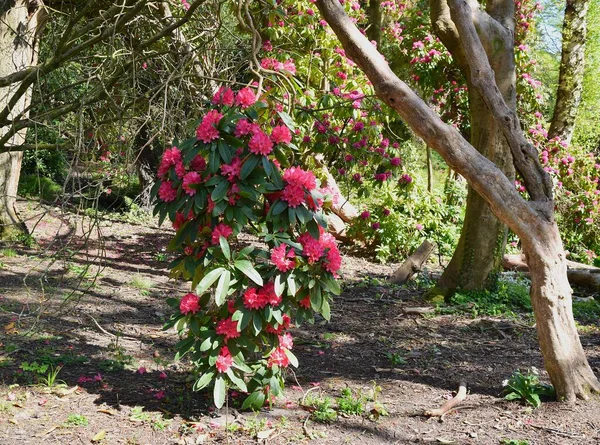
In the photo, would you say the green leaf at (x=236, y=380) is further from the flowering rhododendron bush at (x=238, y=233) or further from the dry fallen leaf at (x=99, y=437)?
the dry fallen leaf at (x=99, y=437)

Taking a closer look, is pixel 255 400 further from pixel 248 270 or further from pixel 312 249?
pixel 312 249

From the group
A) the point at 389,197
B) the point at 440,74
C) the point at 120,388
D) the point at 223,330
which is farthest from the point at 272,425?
the point at 440,74

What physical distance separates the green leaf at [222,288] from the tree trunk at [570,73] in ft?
31.9

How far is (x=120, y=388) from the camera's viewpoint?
407 centimetres

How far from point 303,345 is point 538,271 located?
83.1 inches

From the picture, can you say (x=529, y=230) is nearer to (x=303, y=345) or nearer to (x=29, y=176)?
(x=303, y=345)

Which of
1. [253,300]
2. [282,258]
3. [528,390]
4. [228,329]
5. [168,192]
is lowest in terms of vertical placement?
[528,390]

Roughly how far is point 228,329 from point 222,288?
315mm

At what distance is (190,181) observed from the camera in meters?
3.33

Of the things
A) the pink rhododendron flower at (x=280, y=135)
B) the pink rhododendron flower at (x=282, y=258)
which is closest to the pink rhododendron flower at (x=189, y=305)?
the pink rhododendron flower at (x=282, y=258)

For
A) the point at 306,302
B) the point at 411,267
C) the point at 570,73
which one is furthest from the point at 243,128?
the point at 570,73

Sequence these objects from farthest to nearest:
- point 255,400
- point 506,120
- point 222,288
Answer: point 506,120 < point 255,400 < point 222,288

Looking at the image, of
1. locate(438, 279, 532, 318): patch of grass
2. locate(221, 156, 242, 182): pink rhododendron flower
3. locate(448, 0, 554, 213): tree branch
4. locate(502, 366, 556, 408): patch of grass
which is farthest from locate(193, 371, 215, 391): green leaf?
locate(438, 279, 532, 318): patch of grass

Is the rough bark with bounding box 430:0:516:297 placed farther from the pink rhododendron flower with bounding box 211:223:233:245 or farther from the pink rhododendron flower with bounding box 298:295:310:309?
the pink rhododendron flower with bounding box 211:223:233:245
